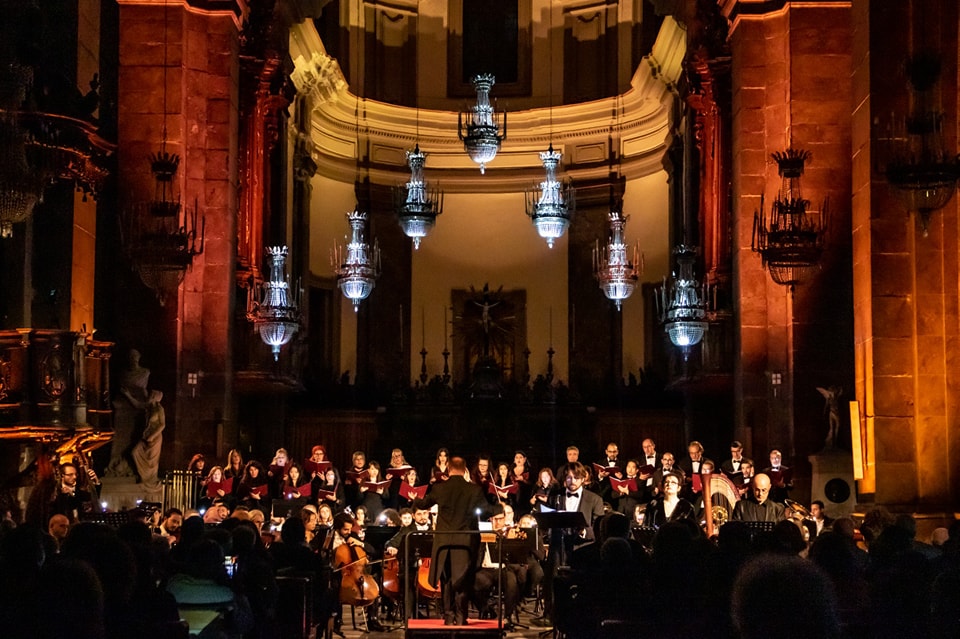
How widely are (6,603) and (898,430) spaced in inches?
427

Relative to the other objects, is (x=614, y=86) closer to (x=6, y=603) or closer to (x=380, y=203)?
→ (x=380, y=203)

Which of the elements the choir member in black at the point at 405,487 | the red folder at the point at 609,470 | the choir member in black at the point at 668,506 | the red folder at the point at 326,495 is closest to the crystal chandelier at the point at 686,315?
the red folder at the point at 609,470

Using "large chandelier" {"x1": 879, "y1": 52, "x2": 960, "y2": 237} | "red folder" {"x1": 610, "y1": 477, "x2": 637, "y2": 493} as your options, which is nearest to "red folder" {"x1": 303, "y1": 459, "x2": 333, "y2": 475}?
"red folder" {"x1": 610, "y1": 477, "x2": 637, "y2": 493}

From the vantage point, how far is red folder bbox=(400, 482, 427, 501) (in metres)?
18.4

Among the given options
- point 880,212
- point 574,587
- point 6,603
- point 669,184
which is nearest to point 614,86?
point 669,184

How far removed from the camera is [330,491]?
1891 centimetres

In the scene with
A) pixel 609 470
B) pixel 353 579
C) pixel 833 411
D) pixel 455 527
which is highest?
pixel 833 411

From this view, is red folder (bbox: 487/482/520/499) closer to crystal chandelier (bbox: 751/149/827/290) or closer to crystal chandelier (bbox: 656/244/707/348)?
A: crystal chandelier (bbox: 751/149/827/290)

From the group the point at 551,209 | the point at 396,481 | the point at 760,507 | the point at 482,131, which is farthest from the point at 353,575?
the point at 551,209

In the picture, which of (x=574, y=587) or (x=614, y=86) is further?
(x=614, y=86)

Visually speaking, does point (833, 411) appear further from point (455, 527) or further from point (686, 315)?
point (455, 527)

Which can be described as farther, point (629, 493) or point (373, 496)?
point (629, 493)

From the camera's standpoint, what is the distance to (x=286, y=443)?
27.0 metres

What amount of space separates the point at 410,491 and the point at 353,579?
4273 mm
